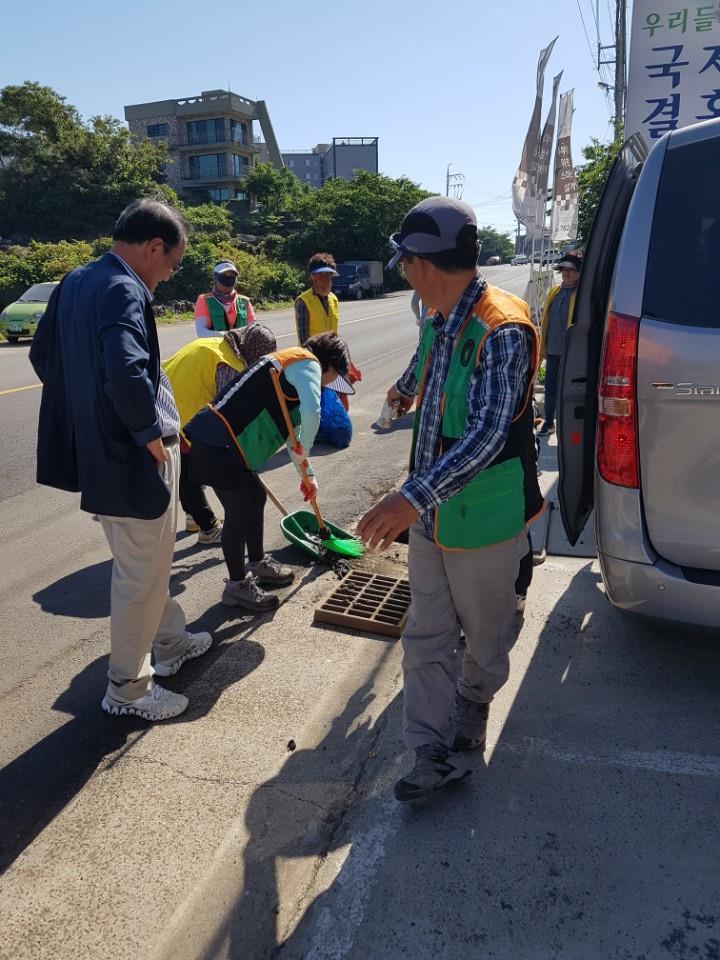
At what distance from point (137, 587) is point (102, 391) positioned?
0.77m

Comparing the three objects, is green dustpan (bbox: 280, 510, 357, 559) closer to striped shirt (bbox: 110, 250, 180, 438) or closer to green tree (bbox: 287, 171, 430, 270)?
striped shirt (bbox: 110, 250, 180, 438)

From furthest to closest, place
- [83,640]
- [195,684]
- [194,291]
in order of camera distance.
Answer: [194,291], [83,640], [195,684]

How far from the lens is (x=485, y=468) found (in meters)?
2.18

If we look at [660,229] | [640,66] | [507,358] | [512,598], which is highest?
[640,66]

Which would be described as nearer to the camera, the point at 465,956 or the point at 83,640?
the point at 465,956

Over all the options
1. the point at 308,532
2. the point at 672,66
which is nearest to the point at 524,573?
the point at 308,532

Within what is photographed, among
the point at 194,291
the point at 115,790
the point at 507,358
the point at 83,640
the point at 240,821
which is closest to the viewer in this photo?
the point at 507,358

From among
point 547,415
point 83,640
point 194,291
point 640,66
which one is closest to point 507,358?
point 83,640

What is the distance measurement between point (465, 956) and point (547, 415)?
621 centimetres

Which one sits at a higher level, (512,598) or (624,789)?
(512,598)

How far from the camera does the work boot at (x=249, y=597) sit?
3.76 metres

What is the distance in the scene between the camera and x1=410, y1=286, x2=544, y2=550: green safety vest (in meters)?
2.16

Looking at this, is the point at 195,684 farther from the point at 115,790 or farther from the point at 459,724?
the point at 459,724

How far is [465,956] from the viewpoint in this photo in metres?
1.83
